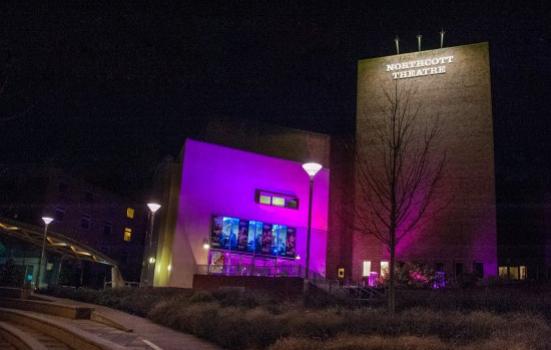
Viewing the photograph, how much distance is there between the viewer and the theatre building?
130ft

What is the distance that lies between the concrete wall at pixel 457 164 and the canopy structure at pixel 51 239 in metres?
20.7

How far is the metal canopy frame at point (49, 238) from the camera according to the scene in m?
32.7

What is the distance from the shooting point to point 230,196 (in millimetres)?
42406

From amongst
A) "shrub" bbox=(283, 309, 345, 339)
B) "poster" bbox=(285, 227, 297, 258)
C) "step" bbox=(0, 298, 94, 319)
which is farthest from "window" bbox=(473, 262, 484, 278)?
"shrub" bbox=(283, 309, 345, 339)

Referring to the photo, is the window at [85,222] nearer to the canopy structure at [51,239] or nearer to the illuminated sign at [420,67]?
the canopy structure at [51,239]

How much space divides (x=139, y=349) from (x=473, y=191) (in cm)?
3453

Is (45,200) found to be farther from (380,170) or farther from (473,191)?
(473,191)

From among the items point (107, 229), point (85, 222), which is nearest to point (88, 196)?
point (85, 222)

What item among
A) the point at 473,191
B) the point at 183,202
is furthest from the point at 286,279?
the point at 473,191

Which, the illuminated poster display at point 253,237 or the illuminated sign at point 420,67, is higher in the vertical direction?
the illuminated sign at point 420,67

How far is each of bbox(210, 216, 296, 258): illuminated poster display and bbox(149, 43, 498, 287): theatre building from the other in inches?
3.3

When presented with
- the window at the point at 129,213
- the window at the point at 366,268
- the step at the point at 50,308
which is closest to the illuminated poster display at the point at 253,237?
the window at the point at 366,268

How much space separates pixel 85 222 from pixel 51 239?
12.2 meters

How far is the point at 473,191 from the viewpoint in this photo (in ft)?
130
